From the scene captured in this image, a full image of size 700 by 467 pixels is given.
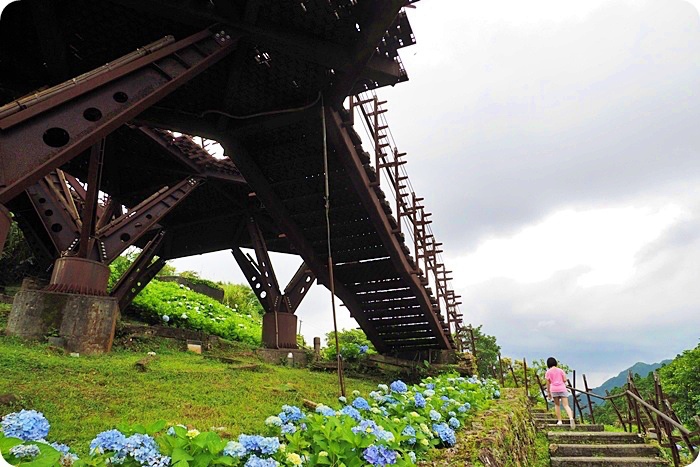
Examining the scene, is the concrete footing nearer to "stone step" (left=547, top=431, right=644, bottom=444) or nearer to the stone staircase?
the stone staircase

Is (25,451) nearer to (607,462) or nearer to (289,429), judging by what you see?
(289,429)

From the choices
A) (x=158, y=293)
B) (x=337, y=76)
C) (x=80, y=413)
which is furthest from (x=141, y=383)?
(x=158, y=293)

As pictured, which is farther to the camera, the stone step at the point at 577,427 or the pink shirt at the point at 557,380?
the stone step at the point at 577,427

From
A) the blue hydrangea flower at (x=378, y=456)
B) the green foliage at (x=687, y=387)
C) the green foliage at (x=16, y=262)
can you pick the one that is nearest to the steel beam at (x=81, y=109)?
the blue hydrangea flower at (x=378, y=456)

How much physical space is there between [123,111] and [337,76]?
366 cm

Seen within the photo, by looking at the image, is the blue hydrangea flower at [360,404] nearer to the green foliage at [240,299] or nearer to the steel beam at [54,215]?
the steel beam at [54,215]

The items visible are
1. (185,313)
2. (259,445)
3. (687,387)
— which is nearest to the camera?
(259,445)

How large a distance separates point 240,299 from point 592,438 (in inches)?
722

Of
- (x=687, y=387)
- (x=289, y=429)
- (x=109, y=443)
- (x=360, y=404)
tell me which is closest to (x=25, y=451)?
(x=109, y=443)

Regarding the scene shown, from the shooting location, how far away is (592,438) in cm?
802

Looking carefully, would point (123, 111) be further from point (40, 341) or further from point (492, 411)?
point (492, 411)

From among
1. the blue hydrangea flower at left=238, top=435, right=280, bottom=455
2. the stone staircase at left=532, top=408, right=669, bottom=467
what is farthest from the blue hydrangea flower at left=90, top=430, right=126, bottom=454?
the stone staircase at left=532, top=408, right=669, bottom=467

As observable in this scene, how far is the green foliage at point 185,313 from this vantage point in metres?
13.6

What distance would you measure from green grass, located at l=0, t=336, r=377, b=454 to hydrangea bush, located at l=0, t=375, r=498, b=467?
44.3 inches
